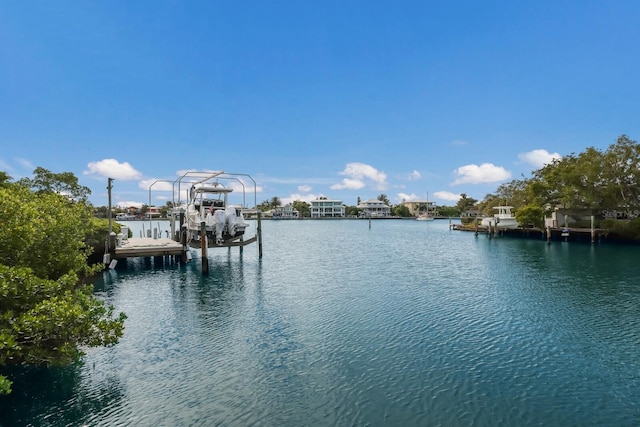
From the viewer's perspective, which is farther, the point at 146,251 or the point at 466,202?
the point at 466,202

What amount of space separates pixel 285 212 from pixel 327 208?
2167 centimetres

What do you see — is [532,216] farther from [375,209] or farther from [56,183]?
[375,209]

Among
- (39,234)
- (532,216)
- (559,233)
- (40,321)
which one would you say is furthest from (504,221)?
(40,321)

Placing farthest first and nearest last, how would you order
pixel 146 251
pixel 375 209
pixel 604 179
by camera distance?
1. pixel 375 209
2. pixel 604 179
3. pixel 146 251

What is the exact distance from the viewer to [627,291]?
21.2 m

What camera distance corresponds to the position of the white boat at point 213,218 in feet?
99.3

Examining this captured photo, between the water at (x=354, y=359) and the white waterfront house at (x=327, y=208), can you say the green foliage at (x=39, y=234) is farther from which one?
the white waterfront house at (x=327, y=208)

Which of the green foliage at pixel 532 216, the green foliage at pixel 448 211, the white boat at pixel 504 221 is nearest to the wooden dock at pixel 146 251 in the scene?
the green foliage at pixel 532 216

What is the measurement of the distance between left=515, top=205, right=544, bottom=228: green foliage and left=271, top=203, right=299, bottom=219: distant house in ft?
440

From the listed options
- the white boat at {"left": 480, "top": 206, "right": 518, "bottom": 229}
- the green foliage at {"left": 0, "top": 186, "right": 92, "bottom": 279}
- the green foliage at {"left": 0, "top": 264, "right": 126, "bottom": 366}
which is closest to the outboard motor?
the green foliage at {"left": 0, "top": 186, "right": 92, "bottom": 279}

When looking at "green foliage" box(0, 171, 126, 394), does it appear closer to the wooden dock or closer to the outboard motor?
the wooden dock

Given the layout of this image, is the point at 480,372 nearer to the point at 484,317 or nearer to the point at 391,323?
the point at 391,323

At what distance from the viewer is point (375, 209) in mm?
182625

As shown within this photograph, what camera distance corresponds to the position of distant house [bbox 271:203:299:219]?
18588cm
